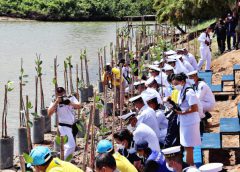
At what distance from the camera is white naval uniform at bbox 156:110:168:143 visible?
8977 millimetres

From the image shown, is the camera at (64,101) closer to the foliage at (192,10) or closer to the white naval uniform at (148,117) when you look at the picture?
the white naval uniform at (148,117)

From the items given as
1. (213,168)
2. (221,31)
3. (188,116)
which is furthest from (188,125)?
(221,31)

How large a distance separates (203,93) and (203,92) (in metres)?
0.02

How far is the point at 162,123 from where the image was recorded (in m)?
9.12

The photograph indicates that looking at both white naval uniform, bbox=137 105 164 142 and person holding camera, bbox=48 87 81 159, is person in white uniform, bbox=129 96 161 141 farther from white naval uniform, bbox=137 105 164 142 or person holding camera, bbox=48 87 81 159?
person holding camera, bbox=48 87 81 159

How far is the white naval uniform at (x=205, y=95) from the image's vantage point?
420 inches

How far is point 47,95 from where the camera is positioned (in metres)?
18.9

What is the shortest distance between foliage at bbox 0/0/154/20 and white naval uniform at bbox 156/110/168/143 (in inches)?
1939

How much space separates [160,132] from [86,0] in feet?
181

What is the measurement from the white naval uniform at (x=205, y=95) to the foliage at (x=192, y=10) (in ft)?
47.5

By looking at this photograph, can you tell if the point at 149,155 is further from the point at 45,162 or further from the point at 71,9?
the point at 71,9

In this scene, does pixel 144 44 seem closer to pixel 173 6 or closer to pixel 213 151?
pixel 173 6

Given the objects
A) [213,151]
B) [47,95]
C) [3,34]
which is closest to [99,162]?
[213,151]

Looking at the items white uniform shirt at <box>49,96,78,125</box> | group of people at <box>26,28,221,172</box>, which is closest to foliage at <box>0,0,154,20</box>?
group of people at <box>26,28,221,172</box>
